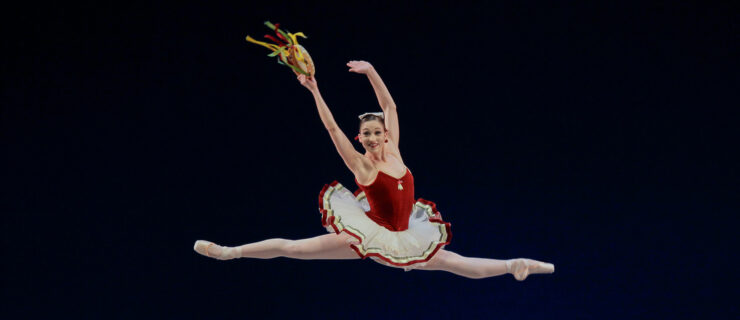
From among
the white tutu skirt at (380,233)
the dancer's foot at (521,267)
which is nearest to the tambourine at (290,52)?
the white tutu skirt at (380,233)

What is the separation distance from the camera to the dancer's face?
332cm

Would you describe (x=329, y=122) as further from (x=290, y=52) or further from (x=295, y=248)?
(x=295, y=248)

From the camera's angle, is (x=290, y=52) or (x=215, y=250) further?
(x=215, y=250)

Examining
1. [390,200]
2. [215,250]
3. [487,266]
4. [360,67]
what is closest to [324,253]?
[390,200]

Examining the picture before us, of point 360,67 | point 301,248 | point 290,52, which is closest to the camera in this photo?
point 290,52

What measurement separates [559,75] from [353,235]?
2031 mm

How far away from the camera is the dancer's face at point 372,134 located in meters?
3.32

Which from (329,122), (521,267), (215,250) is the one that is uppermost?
(329,122)

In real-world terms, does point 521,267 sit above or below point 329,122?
below

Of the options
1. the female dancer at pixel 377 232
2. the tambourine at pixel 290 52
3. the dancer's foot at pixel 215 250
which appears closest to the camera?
the tambourine at pixel 290 52

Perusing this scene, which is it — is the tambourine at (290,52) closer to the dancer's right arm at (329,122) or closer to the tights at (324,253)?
the dancer's right arm at (329,122)

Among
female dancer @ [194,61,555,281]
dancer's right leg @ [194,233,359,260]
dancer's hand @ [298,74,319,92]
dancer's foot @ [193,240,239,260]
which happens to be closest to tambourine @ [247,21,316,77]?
dancer's hand @ [298,74,319,92]

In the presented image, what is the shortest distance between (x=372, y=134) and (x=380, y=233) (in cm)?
44

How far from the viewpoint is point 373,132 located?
3318mm
